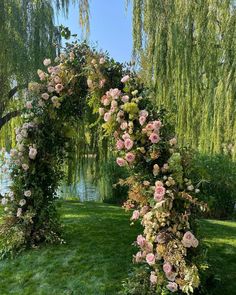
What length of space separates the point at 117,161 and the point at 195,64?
2.33 metres

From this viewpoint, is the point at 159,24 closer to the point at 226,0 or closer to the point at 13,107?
the point at 226,0

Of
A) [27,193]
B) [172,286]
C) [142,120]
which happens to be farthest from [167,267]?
[27,193]

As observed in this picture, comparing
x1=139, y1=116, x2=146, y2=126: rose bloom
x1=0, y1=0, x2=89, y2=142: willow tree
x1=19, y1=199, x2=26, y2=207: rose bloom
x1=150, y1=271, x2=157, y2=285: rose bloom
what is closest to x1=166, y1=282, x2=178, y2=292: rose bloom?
x1=150, y1=271, x2=157, y2=285: rose bloom

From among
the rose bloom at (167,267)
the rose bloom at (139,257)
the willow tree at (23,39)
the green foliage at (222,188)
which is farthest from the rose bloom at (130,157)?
the green foliage at (222,188)

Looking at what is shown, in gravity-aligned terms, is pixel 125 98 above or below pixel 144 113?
above

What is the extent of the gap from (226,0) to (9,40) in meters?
3.95

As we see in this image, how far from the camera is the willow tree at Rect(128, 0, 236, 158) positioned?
5078 millimetres

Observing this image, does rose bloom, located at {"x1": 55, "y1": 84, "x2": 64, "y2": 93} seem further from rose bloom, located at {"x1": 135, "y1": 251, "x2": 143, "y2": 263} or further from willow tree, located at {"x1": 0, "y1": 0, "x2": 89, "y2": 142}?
willow tree, located at {"x1": 0, "y1": 0, "x2": 89, "y2": 142}

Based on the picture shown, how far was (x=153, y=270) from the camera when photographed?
3719 millimetres

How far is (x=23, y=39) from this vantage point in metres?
7.67

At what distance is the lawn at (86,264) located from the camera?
4.07 metres

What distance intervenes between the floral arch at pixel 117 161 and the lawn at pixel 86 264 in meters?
0.27

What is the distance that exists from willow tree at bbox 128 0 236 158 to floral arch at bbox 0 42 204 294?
3.44 feet

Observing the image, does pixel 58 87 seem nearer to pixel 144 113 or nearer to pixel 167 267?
pixel 144 113
